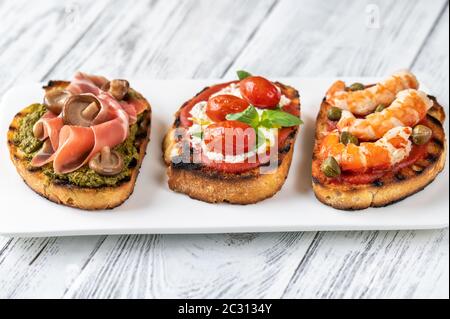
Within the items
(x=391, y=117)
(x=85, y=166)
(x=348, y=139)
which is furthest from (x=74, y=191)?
(x=391, y=117)

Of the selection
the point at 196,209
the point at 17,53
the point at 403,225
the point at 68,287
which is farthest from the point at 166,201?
the point at 17,53

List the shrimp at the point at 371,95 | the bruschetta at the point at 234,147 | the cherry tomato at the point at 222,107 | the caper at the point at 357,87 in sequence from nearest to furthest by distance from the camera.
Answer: the bruschetta at the point at 234,147 → the cherry tomato at the point at 222,107 → the shrimp at the point at 371,95 → the caper at the point at 357,87

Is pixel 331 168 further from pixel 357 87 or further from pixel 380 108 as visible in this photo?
pixel 357 87

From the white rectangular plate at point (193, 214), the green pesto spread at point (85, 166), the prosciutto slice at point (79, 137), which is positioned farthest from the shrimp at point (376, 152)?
the prosciutto slice at point (79, 137)

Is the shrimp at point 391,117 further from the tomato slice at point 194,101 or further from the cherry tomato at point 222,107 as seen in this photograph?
the tomato slice at point 194,101

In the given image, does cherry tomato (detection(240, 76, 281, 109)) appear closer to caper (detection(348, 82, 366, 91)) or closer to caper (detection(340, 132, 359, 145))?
caper (detection(340, 132, 359, 145))

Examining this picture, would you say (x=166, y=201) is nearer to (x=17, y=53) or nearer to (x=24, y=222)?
(x=24, y=222)
